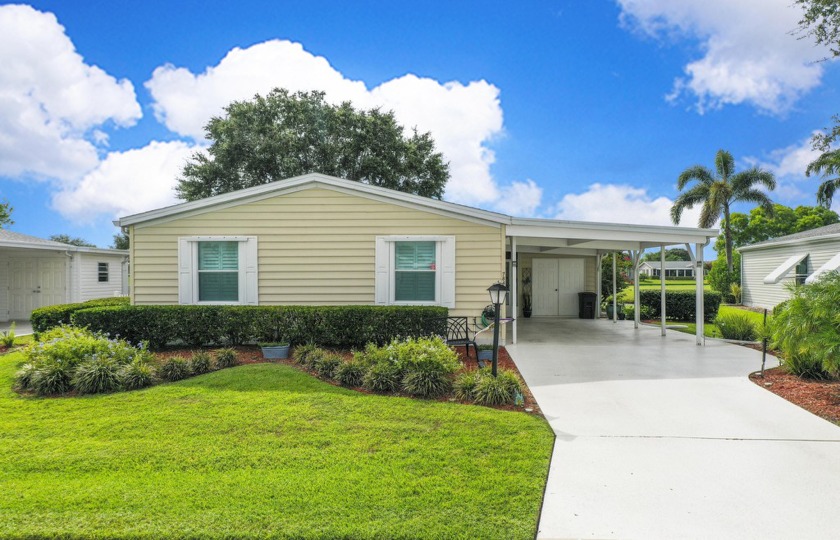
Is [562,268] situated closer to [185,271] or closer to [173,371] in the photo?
[185,271]

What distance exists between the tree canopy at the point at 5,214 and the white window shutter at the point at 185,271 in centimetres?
2143

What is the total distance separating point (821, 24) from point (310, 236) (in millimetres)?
11657

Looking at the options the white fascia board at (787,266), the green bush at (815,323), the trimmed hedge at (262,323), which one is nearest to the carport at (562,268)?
the trimmed hedge at (262,323)

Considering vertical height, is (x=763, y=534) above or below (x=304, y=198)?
below

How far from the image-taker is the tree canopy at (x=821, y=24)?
372 inches

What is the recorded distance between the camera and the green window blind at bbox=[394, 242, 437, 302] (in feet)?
29.2

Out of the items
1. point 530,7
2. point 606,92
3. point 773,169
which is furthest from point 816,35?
point 773,169

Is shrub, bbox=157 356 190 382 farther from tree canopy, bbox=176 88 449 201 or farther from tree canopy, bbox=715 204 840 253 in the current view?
tree canopy, bbox=715 204 840 253

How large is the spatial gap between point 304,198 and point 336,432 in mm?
5868

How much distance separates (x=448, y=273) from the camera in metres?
8.80

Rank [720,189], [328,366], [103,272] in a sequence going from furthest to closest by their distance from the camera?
[720,189]
[103,272]
[328,366]

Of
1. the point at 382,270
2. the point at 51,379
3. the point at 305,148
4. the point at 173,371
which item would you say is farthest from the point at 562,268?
the point at 305,148

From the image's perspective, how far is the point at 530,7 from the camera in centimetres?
963

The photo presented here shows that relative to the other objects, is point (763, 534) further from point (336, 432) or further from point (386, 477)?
point (336, 432)
